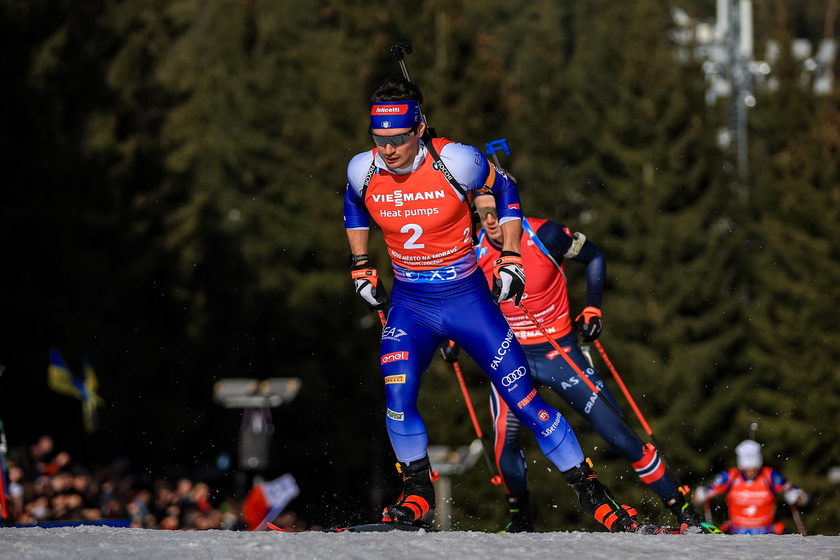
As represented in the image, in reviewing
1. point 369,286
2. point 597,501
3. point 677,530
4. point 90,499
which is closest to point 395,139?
point 369,286

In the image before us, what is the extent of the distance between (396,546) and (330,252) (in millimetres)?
31851

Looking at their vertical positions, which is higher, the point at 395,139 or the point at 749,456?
the point at 395,139

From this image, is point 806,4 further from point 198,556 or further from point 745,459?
point 198,556

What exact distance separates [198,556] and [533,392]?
273 centimetres

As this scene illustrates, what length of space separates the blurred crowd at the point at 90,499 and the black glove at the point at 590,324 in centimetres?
725

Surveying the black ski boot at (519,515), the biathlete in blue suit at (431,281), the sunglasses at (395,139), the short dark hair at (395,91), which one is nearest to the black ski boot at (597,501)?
the biathlete in blue suit at (431,281)

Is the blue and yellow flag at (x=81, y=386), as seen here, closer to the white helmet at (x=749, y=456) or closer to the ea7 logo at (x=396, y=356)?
the white helmet at (x=749, y=456)

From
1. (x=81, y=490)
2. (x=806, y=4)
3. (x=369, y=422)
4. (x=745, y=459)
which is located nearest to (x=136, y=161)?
(x=369, y=422)

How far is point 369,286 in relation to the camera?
8844mm

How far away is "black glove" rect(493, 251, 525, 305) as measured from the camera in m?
8.35

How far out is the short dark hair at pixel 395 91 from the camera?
840cm

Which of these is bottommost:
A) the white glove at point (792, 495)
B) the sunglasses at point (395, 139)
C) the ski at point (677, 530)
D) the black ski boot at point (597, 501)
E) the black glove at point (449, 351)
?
the white glove at point (792, 495)

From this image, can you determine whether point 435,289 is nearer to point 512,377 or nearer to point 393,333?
point 393,333

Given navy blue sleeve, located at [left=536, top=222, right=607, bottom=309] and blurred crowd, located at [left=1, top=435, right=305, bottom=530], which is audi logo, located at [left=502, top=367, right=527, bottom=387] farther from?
blurred crowd, located at [left=1, top=435, right=305, bottom=530]
